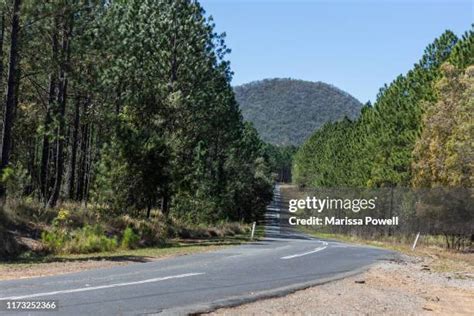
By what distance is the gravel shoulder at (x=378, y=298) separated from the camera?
10365 millimetres

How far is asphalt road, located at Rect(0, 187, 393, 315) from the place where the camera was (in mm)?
9141

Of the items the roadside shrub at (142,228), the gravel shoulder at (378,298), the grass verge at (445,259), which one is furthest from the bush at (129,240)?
the grass verge at (445,259)

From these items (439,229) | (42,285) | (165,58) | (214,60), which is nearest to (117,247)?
(42,285)

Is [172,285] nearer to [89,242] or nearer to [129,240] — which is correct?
[89,242]

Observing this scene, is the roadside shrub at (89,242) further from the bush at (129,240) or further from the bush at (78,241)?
the bush at (129,240)

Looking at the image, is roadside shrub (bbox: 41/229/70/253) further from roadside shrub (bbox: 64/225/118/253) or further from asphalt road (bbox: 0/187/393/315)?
asphalt road (bbox: 0/187/393/315)

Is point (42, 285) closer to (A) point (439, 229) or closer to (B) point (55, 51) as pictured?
(B) point (55, 51)

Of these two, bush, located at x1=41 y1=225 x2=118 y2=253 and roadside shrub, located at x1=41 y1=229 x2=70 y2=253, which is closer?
roadside shrub, located at x1=41 y1=229 x2=70 y2=253

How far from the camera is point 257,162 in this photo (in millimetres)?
88938

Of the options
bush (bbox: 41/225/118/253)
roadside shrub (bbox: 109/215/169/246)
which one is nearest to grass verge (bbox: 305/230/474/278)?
roadside shrub (bbox: 109/215/169/246)

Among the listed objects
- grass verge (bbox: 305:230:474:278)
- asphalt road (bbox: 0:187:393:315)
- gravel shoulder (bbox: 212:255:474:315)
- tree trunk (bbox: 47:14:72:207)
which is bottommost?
grass verge (bbox: 305:230:474:278)

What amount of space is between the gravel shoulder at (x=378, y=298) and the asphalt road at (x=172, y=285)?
0.51 metres

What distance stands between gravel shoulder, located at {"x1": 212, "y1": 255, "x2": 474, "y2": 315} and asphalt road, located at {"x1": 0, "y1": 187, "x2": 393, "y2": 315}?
506 millimetres

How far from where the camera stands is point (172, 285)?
38.1 feet
